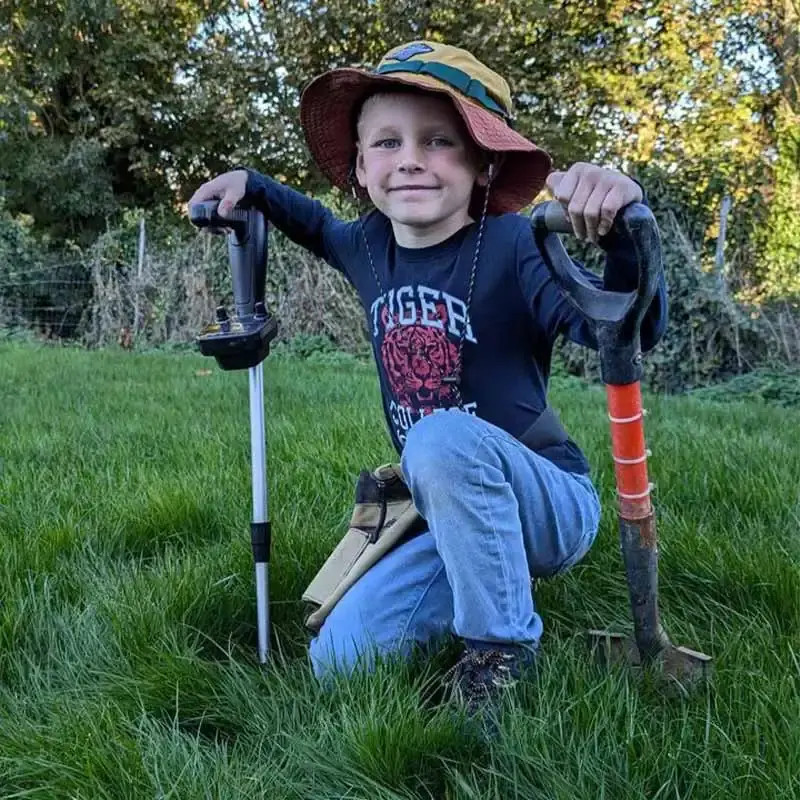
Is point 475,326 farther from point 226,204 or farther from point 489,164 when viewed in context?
point 226,204

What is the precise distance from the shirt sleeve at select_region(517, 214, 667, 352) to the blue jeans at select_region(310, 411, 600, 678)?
0.89 ft

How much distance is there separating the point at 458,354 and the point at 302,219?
0.73 metres

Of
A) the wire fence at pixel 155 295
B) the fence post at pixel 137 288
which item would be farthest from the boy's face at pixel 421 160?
the fence post at pixel 137 288

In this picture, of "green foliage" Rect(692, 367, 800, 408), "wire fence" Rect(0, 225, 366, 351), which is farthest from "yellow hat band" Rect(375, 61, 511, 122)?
"wire fence" Rect(0, 225, 366, 351)

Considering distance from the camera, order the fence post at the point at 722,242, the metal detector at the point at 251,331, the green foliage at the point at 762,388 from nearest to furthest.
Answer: the metal detector at the point at 251,331, the green foliage at the point at 762,388, the fence post at the point at 722,242

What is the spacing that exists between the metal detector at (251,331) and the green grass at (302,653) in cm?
20

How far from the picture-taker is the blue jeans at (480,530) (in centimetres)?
166

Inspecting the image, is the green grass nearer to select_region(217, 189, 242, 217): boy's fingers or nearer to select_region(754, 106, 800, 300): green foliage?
select_region(217, 189, 242, 217): boy's fingers

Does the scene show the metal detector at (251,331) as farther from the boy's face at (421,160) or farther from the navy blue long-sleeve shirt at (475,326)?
the boy's face at (421,160)

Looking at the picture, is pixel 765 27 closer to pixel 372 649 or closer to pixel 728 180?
pixel 728 180

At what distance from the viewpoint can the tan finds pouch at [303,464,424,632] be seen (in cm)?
200

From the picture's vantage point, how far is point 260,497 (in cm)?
207

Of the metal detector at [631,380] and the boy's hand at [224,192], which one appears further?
the boy's hand at [224,192]

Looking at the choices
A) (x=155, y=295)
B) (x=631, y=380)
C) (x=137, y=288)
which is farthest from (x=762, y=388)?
(x=137, y=288)
